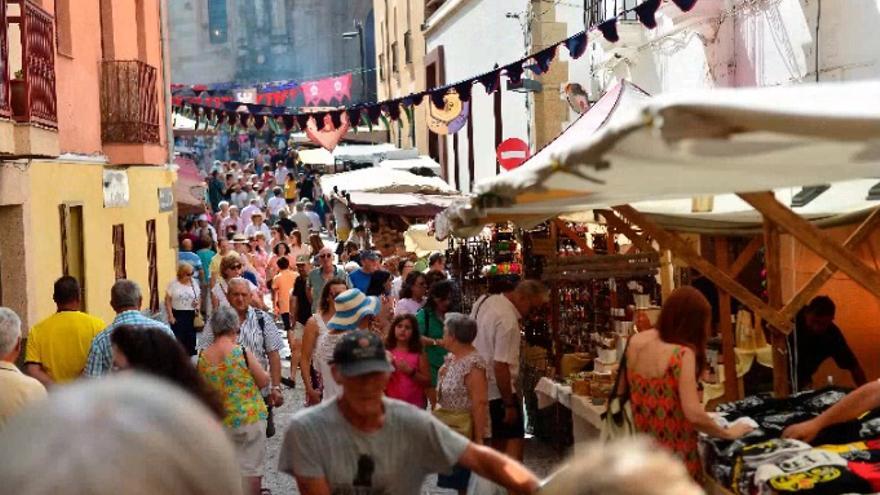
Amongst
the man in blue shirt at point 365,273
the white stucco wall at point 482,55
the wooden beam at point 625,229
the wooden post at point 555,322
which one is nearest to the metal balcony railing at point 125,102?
the man in blue shirt at point 365,273

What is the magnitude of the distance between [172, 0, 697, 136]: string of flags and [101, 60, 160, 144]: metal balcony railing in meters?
2.37

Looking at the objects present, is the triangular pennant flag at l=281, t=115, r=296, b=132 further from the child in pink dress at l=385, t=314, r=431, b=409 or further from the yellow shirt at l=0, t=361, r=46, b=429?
the yellow shirt at l=0, t=361, r=46, b=429

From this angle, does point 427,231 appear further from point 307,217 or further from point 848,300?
point 848,300

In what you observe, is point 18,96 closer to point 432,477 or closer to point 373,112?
point 432,477

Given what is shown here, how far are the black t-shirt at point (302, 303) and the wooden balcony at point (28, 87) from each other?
3.05 m

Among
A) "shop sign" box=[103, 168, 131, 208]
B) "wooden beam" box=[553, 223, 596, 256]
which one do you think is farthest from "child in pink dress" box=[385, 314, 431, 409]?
"shop sign" box=[103, 168, 131, 208]

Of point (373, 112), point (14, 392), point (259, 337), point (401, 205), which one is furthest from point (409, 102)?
point (14, 392)

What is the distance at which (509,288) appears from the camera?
1011cm

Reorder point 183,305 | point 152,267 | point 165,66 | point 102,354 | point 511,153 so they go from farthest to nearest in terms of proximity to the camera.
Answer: point 165,66, point 152,267, point 511,153, point 183,305, point 102,354

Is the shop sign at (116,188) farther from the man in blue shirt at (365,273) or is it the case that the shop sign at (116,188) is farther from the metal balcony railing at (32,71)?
the man in blue shirt at (365,273)

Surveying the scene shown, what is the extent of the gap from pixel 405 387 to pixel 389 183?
50.5 ft

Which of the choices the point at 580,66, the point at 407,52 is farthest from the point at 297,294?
the point at 407,52

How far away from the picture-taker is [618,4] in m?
18.2

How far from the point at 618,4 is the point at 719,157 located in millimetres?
14261
